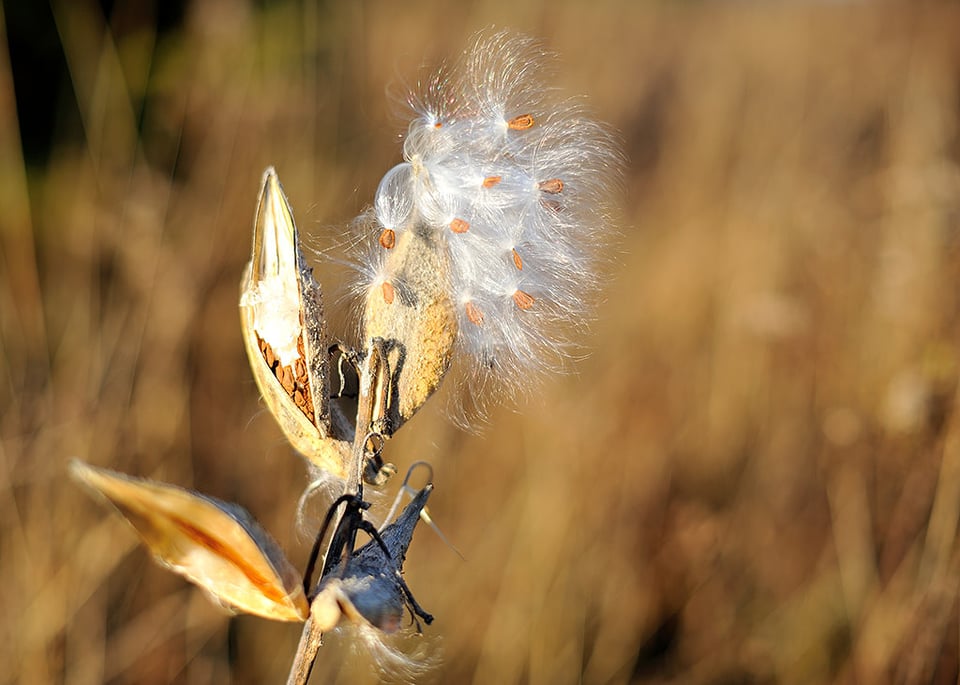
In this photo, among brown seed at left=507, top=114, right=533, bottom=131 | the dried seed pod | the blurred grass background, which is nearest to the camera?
the dried seed pod

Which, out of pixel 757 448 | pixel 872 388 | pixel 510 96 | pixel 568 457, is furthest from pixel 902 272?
pixel 510 96

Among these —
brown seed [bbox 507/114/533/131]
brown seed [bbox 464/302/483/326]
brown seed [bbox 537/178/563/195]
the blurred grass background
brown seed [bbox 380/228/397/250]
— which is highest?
brown seed [bbox 507/114/533/131]

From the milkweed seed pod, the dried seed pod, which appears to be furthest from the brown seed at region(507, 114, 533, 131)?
the dried seed pod

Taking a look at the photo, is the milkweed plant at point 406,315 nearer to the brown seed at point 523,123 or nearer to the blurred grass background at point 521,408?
the brown seed at point 523,123

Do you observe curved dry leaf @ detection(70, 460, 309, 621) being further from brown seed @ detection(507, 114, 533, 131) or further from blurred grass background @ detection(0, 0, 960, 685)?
blurred grass background @ detection(0, 0, 960, 685)

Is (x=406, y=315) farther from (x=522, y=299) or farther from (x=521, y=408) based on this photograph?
(x=521, y=408)

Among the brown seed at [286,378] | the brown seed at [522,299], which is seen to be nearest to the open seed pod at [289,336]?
the brown seed at [286,378]
